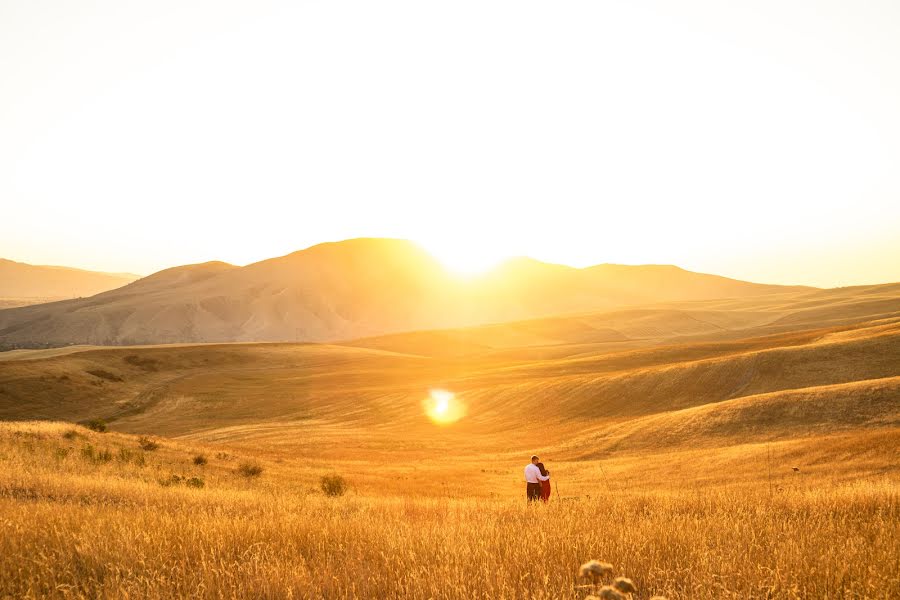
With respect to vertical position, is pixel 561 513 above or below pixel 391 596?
below

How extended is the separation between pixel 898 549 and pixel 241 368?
107m

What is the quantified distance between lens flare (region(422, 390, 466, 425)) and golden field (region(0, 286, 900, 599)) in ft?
3.36

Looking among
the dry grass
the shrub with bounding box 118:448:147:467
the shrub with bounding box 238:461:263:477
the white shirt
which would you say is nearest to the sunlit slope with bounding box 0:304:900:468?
the shrub with bounding box 238:461:263:477

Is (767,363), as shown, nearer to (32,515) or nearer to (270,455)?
(270,455)

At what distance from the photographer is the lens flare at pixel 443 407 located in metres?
62.6

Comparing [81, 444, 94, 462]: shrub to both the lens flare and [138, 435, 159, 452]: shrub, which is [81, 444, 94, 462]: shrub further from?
the lens flare

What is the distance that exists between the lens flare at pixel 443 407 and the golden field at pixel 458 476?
1.03 meters

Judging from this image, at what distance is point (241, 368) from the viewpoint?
10481cm

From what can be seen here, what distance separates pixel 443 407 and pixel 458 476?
102 ft

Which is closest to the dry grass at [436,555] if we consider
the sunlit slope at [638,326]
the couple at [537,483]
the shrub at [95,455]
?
the couple at [537,483]

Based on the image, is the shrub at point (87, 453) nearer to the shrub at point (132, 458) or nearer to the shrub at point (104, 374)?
the shrub at point (132, 458)

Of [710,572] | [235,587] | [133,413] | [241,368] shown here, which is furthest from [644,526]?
[241,368]

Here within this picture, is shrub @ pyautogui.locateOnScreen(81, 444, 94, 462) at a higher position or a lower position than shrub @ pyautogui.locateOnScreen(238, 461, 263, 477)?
higher

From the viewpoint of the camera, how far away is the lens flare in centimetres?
6256
